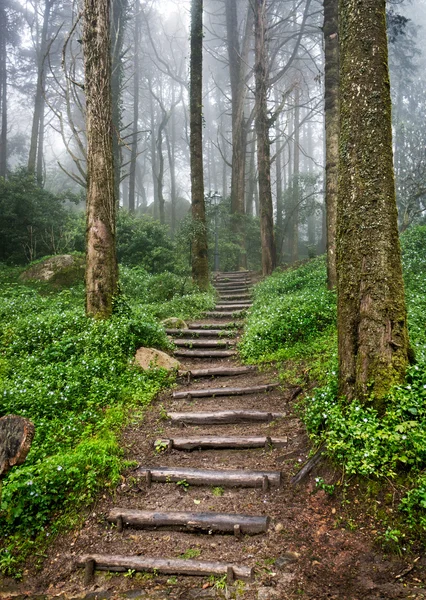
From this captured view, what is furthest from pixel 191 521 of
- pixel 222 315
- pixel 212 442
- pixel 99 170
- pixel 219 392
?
pixel 222 315

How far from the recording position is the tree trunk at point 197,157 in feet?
40.1

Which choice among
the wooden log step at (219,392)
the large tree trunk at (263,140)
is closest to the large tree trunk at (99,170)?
the wooden log step at (219,392)

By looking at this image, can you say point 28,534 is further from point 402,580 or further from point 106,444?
point 402,580

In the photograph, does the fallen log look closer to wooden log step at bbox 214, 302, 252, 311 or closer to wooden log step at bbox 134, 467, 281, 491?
wooden log step at bbox 214, 302, 252, 311

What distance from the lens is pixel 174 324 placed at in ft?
28.8

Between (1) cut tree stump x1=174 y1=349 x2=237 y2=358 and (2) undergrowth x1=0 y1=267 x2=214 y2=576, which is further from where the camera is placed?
(1) cut tree stump x1=174 y1=349 x2=237 y2=358

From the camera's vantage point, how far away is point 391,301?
12.6 ft

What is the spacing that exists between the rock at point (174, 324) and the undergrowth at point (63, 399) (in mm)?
777

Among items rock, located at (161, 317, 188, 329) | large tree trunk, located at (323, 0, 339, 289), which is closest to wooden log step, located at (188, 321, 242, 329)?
rock, located at (161, 317, 188, 329)

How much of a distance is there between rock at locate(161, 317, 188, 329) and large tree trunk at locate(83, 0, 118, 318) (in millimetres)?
1763

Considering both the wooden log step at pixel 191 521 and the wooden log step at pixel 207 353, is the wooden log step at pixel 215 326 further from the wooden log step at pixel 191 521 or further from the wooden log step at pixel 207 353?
the wooden log step at pixel 191 521

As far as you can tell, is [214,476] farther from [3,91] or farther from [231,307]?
[3,91]

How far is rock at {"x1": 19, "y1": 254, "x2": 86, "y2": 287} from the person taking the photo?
1142 cm

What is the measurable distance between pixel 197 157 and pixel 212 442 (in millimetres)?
9995
